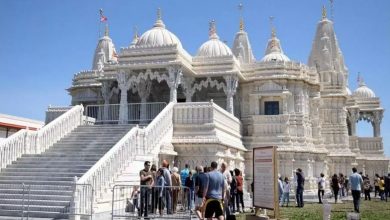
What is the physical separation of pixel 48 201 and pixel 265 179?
7442mm

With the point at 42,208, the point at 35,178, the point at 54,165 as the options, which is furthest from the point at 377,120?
the point at 42,208

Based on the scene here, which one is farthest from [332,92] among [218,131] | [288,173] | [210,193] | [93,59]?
[210,193]

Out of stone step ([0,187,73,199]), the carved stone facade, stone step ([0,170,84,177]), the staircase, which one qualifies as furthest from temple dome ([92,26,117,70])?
stone step ([0,187,73,199])

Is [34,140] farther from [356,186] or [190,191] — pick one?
[356,186]

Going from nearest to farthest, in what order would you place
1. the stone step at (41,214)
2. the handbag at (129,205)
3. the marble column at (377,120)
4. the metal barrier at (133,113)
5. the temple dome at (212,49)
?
the handbag at (129,205) < the stone step at (41,214) < the metal barrier at (133,113) < the temple dome at (212,49) < the marble column at (377,120)

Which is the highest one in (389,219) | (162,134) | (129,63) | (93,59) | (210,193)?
(93,59)

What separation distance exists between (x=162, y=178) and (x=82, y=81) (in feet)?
71.1

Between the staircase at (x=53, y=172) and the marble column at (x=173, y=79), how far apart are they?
3.75 metres

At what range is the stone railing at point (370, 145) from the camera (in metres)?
46.9

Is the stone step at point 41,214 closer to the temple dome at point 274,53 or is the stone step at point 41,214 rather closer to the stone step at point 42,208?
the stone step at point 42,208

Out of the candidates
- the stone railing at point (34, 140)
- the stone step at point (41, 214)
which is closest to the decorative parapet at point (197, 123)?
the stone railing at point (34, 140)

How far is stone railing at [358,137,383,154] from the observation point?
46.9 m

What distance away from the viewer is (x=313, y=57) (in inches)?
1623

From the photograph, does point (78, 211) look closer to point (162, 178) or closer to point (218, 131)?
point (162, 178)
